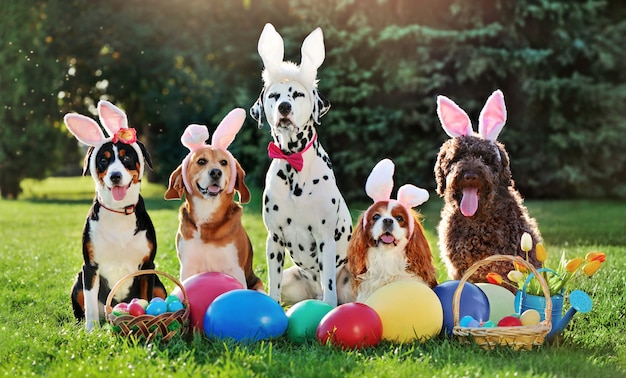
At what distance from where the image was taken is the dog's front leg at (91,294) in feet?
16.2

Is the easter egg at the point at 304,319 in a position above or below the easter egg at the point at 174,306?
below

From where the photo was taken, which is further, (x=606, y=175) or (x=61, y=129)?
(x=61, y=129)

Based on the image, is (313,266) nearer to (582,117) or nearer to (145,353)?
(145,353)

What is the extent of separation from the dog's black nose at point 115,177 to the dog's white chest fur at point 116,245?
268 millimetres

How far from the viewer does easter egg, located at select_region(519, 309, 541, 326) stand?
4535mm

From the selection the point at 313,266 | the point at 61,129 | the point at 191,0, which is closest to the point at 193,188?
the point at 313,266

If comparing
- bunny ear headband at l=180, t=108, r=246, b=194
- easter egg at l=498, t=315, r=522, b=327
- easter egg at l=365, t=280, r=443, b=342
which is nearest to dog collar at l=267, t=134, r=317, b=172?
bunny ear headband at l=180, t=108, r=246, b=194

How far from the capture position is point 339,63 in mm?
15156

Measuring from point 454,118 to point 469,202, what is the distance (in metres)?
0.74

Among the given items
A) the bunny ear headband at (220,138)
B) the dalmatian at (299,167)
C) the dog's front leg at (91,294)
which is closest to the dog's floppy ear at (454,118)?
the dalmatian at (299,167)

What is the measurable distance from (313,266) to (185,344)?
4.64 ft

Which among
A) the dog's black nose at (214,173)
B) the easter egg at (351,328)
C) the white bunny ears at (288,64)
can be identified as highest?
the white bunny ears at (288,64)

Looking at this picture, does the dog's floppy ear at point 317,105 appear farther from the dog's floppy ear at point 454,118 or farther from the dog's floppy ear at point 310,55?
the dog's floppy ear at point 454,118

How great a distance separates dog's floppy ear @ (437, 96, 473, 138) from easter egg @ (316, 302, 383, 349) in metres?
1.74
